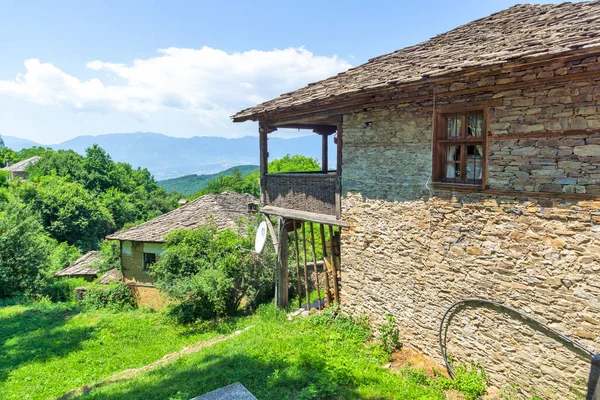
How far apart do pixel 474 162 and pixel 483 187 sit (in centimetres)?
57

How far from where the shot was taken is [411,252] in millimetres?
7062

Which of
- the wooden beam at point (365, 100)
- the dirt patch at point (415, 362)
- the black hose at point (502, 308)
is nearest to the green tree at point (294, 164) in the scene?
the wooden beam at point (365, 100)

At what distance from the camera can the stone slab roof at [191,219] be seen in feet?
57.1

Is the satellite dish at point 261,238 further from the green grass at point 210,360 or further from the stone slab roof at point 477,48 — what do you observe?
the stone slab roof at point 477,48

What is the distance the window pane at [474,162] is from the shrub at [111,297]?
1710cm

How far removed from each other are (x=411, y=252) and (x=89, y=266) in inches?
961

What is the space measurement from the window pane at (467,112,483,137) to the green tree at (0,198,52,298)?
21620 mm

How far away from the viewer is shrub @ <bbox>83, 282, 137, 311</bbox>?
17.4 metres

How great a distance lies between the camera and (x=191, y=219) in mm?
18281

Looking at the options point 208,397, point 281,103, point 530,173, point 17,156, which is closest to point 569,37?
point 530,173

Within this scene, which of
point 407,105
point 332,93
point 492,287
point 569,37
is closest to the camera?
point 569,37

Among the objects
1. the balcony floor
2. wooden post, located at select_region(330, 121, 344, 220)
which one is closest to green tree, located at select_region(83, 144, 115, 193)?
the balcony floor

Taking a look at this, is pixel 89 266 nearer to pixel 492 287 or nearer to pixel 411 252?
pixel 411 252

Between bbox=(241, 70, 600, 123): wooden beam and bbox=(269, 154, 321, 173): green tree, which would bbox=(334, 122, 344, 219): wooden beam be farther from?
bbox=(269, 154, 321, 173): green tree
